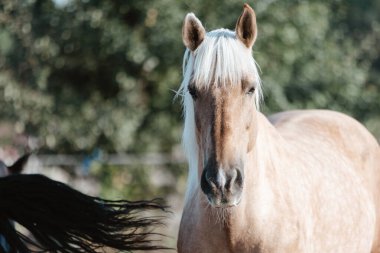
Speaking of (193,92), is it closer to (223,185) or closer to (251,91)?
(251,91)

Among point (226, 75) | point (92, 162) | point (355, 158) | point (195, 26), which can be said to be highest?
point (195, 26)

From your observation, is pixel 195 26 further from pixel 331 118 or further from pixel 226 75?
pixel 331 118

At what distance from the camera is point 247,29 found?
14.0 feet

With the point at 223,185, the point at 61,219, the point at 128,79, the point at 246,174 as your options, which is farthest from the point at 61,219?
the point at 128,79

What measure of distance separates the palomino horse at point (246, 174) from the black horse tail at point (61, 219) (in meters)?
0.38

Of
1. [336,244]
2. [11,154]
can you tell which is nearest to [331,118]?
[336,244]

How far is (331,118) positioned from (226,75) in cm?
234

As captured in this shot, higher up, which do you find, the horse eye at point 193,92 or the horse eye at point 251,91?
the horse eye at point 193,92

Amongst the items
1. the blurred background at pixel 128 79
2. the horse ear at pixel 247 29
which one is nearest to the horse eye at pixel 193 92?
the horse ear at pixel 247 29

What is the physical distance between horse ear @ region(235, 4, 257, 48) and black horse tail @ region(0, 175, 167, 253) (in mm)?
1284

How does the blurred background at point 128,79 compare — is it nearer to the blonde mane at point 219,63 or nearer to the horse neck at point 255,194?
the horse neck at point 255,194

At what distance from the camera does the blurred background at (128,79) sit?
11328 millimetres

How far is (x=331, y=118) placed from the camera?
6242 mm

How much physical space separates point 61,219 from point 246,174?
1197 mm
